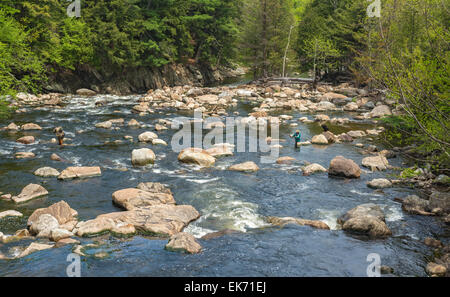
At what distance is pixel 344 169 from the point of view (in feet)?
48.1

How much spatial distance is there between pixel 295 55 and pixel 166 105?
21.0 metres

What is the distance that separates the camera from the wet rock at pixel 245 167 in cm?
1556

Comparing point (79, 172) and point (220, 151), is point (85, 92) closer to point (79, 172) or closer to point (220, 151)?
point (220, 151)

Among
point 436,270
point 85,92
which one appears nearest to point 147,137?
point 436,270

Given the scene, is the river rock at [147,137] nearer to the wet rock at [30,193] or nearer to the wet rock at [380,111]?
the wet rock at [30,193]

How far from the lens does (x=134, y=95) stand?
37.9 meters

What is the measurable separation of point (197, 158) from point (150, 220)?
6.20 meters

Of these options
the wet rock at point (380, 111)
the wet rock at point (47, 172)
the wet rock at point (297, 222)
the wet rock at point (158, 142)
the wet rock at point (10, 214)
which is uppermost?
the wet rock at point (380, 111)

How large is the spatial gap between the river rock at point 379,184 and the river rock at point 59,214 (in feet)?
34.0

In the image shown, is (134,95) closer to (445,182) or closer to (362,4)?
(362,4)

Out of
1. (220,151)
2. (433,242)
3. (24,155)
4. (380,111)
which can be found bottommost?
(433,242)

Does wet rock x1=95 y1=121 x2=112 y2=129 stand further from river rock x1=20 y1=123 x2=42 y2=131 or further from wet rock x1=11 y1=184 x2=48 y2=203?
wet rock x1=11 y1=184 x2=48 y2=203

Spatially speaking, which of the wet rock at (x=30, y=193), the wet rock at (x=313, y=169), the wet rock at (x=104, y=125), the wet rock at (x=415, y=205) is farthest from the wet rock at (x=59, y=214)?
the wet rock at (x=104, y=125)

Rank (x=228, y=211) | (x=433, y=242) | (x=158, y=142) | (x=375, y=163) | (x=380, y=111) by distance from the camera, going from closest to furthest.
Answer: (x=433, y=242) → (x=228, y=211) → (x=375, y=163) → (x=158, y=142) → (x=380, y=111)
